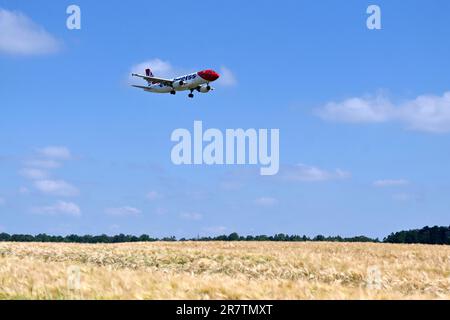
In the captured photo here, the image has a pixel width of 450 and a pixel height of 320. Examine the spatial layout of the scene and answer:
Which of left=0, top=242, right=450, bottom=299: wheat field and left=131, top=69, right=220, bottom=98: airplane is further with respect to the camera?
left=131, top=69, right=220, bottom=98: airplane

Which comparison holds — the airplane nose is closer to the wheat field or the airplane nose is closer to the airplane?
the airplane

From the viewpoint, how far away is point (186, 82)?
74.7 meters

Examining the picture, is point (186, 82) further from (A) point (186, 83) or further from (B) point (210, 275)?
(B) point (210, 275)

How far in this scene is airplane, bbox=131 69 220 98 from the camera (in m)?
71.9

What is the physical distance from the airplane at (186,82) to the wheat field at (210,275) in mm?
29465

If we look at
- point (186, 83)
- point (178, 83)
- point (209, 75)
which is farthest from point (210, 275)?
point (178, 83)

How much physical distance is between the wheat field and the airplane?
1160 inches

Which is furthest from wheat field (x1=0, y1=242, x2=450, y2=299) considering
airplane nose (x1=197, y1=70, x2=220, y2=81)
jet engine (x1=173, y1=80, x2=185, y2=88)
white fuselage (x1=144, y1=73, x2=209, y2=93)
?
jet engine (x1=173, y1=80, x2=185, y2=88)

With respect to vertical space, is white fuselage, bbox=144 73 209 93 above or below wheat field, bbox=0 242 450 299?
above

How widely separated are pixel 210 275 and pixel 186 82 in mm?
58190

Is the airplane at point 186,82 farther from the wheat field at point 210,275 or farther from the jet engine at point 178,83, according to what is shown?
the wheat field at point 210,275

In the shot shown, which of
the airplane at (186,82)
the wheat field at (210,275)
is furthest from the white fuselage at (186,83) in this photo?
the wheat field at (210,275)
